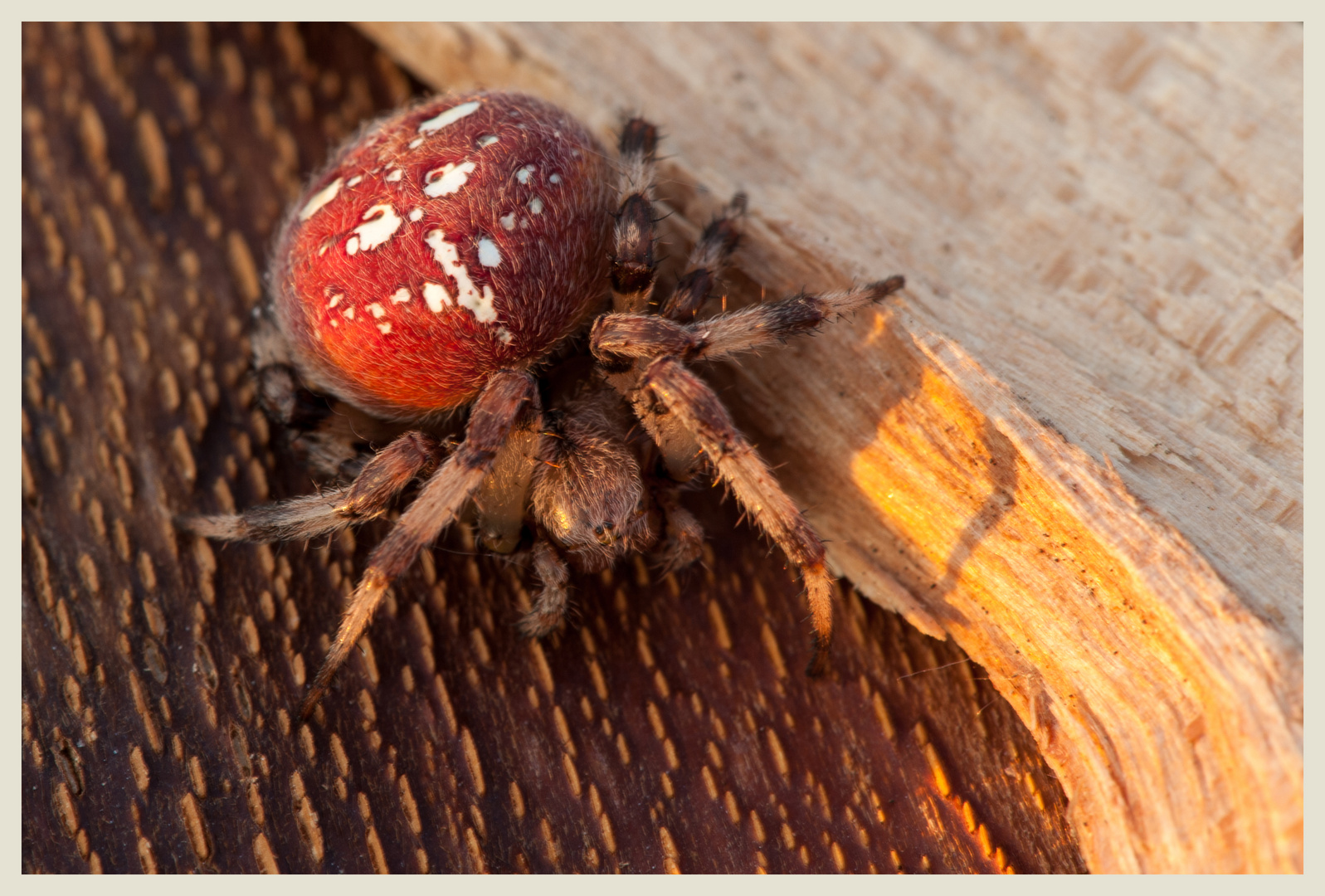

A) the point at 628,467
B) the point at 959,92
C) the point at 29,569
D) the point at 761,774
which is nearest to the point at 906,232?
the point at 959,92

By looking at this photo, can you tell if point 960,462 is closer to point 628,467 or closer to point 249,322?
point 628,467

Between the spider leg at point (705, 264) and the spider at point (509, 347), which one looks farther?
the spider leg at point (705, 264)

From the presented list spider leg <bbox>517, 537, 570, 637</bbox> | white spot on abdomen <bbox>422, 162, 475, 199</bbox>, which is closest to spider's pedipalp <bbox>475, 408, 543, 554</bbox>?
spider leg <bbox>517, 537, 570, 637</bbox>

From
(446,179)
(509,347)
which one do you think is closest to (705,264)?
(509,347)

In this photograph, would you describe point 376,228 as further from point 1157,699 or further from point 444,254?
point 1157,699

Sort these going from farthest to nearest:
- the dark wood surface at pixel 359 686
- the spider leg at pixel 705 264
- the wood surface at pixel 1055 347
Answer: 1. the spider leg at pixel 705 264
2. the dark wood surface at pixel 359 686
3. the wood surface at pixel 1055 347

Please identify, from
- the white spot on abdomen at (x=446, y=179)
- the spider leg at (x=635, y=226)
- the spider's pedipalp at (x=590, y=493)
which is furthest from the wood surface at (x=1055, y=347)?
the white spot on abdomen at (x=446, y=179)

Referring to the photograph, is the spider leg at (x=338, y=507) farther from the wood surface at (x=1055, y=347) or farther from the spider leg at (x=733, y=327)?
the wood surface at (x=1055, y=347)
